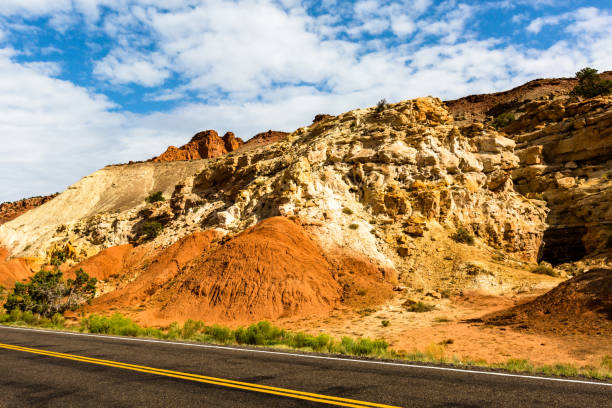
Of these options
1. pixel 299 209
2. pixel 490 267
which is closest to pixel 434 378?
pixel 490 267

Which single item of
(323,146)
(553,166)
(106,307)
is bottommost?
(106,307)

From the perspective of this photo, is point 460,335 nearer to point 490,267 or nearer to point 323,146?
point 490,267

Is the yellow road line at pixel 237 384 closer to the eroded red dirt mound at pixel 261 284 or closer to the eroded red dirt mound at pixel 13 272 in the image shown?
the eroded red dirt mound at pixel 261 284

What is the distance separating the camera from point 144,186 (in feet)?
247

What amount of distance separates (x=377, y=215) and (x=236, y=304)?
1393 cm

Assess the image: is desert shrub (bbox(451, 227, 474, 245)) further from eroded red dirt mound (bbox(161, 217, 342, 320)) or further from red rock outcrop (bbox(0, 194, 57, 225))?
red rock outcrop (bbox(0, 194, 57, 225))

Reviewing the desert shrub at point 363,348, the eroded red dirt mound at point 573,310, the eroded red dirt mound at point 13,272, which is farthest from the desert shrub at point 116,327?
the eroded red dirt mound at point 13,272

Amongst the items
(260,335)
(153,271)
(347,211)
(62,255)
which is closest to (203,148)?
(62,255)

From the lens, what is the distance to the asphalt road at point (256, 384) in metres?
6.07

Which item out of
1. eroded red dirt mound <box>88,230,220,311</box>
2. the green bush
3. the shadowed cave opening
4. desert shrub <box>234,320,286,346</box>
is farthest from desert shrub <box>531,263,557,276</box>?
eroded red dirt mound <box>88,230,220,311</box>

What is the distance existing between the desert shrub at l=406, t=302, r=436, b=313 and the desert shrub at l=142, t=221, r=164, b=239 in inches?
1089

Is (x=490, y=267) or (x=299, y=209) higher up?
(x=299, y=209)

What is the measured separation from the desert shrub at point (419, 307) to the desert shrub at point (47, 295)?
23.1m

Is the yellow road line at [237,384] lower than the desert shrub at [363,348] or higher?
higher
